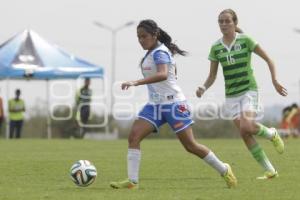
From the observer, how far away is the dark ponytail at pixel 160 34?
11.0 metres

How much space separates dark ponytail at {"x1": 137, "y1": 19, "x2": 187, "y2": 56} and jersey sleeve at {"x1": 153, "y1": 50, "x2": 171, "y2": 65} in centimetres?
25

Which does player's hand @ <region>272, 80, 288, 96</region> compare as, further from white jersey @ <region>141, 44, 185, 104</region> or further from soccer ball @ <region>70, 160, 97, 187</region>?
soccer ball @ <region>70, 160, 97, 187</region>

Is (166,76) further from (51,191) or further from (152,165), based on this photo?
(152,165)

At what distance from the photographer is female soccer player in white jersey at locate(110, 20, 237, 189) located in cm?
1099

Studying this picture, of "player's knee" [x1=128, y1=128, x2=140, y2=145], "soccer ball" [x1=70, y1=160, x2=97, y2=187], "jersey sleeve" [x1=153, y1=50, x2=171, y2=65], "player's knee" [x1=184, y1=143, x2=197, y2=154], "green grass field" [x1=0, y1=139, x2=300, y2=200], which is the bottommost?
"green grass field" [x1=0, y1=139, x2=300, y2=200]

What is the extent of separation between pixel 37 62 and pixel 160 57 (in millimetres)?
24270

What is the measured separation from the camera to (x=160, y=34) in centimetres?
1120

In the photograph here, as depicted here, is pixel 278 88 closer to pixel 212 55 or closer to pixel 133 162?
pixel 212 55

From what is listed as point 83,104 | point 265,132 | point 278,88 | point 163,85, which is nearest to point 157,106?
point 163,85

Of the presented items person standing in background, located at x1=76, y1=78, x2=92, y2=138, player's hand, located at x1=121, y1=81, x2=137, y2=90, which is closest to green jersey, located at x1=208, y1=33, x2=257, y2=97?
player's hand, located at x1=121, y1=81, x2=137, y2=90

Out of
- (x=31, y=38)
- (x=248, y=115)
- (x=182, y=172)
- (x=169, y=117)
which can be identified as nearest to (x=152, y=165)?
(x=182, y=172)

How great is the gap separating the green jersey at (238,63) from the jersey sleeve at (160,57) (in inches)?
60.0

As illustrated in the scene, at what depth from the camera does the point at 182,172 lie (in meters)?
14.4

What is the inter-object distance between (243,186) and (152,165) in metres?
5.01
